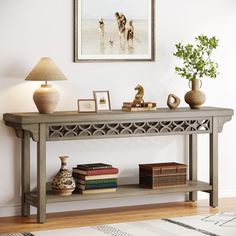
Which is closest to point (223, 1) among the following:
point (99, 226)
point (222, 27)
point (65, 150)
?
point (222, 27)

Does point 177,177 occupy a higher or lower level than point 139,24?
lower

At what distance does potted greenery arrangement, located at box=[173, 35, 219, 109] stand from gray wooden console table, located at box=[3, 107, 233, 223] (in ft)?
0.36

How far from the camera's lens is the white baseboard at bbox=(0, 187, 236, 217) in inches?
230

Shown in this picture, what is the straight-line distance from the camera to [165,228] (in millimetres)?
5336

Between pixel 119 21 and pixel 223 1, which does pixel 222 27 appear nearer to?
pixel 223 1

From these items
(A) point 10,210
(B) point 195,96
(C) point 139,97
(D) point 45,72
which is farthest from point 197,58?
(A) point 10,210

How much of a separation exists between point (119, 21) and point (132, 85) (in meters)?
0.56

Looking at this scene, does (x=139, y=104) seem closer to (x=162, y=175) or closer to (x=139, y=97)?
(x=139, y=97)

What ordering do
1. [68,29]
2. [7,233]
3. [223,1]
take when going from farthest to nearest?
[223,1] < [68,29] < [7,233]

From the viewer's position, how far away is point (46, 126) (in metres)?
5.48

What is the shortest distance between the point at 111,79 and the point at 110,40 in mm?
331

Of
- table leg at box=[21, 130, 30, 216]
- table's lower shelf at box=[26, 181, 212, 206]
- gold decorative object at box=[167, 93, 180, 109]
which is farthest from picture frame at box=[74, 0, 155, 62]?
table's lower shelf at box=[26, 181, 212, 206]

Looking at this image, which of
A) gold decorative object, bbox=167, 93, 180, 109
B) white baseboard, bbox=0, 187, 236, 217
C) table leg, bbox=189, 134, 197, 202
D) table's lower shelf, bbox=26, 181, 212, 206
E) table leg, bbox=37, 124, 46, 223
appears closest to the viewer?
table leg, bbox=37, 124, 46, 223

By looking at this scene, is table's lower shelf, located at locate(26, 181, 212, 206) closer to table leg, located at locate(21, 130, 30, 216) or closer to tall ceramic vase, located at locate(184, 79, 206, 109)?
table leg, located at locate(21, 130, 30, 216)
